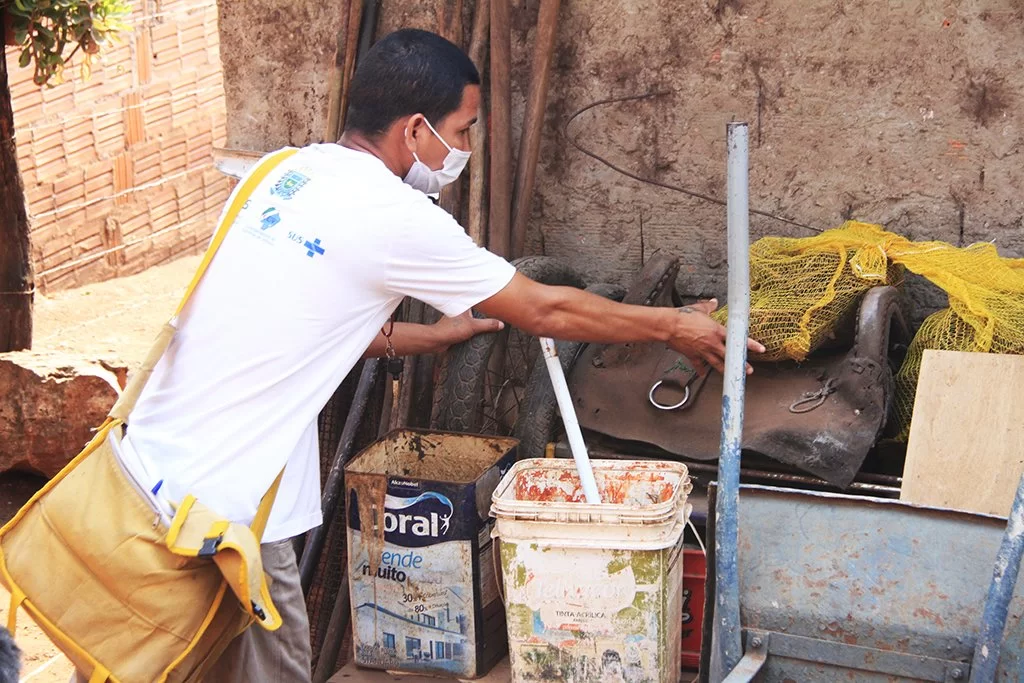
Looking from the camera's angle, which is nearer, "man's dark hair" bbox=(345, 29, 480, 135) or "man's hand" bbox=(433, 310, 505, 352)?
"man's dark hair" bbox=(345, 29, 480, 135)

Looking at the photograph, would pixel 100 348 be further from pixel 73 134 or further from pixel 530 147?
pixel 530 147

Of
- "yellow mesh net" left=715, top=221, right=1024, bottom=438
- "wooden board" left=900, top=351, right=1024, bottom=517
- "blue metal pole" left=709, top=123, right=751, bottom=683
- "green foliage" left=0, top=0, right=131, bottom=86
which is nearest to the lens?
"blue metal pole" left=709, top=123, right=751, bottom=683

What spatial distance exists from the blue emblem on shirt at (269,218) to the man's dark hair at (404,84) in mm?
339

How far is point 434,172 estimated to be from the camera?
2900 mm

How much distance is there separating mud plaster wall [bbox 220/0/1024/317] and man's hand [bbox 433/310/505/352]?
36.2 inches

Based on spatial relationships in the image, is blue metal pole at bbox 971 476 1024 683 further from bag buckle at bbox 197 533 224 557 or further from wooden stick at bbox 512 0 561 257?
wooden stick at bbox 512 0 561 257

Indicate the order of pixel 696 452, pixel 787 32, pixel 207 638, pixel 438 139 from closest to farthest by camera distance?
pixel 207 638 → pixel 438 139 → pixel 696 452 → pixel 787 32

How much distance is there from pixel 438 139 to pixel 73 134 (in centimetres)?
793

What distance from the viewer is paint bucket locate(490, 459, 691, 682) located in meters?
2.99

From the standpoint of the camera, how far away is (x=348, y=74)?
14.2 feet

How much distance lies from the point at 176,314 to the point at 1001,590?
1818 millimetres

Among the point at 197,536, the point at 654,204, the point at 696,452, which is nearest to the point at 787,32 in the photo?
the point at 654,204

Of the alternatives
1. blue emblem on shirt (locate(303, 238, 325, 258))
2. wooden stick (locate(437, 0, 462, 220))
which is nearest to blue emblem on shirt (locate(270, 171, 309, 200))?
blue emblem on shirt (locate(303, 238, 325, 258))

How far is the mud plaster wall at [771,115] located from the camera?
150 inches
